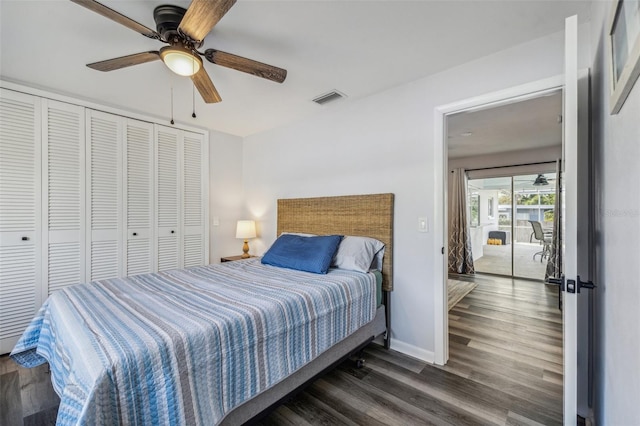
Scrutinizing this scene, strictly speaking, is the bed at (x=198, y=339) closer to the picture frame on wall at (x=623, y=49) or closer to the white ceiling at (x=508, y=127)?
the picture frame on wall at (x=623, y=49)

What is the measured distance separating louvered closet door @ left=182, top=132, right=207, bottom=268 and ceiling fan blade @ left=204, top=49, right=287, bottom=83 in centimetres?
215

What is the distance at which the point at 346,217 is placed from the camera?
2854mm

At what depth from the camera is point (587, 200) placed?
167 cm

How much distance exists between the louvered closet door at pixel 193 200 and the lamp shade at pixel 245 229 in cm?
49

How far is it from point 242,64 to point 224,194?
256cm

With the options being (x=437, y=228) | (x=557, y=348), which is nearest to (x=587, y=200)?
(x=437, y=228)

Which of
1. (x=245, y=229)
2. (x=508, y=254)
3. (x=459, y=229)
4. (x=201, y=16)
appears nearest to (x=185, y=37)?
(x=201, y=16)

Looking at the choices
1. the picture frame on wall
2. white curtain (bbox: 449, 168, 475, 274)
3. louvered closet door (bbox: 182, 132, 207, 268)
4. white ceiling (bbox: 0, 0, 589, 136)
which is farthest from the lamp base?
white curtain (bbox: 449, 168, 475, 274)

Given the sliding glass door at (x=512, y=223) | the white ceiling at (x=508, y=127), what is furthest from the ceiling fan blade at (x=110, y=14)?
the sliding glass door at (x=512, y=223)

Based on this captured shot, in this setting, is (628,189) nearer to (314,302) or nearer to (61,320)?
(314,302)

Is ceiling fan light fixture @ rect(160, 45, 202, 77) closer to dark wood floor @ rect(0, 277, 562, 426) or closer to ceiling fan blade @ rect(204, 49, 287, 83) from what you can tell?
ceiling fan blade @ rect(204, 49, 287, 83)

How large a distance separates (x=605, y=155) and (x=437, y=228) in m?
1.15

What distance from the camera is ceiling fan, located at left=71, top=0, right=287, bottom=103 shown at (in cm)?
133

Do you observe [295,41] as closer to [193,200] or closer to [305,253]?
[305,253]
